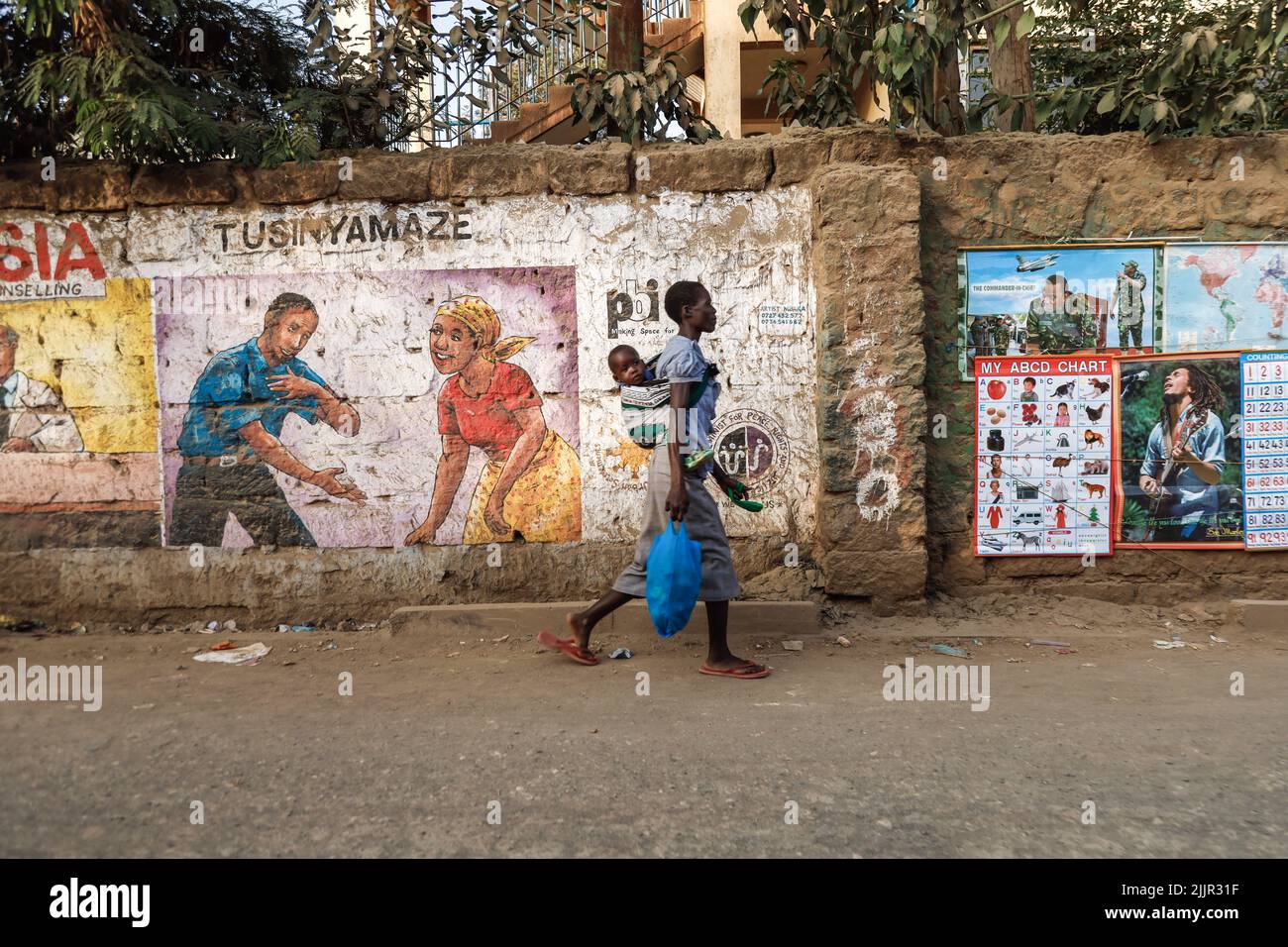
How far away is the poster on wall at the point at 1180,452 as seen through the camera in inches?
217

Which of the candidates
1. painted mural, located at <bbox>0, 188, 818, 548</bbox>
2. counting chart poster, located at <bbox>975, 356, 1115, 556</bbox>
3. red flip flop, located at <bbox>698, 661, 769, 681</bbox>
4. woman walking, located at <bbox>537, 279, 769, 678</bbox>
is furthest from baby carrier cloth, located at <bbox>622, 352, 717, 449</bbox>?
counting chart poster, located at <bbox>975, 356, 1115, 556</bbox>

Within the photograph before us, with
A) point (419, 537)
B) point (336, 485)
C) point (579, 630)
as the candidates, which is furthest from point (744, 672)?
point (336, 485)

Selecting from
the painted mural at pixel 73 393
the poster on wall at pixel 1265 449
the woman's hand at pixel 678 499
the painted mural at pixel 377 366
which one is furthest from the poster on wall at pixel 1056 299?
the painted mural at pixel 73 393

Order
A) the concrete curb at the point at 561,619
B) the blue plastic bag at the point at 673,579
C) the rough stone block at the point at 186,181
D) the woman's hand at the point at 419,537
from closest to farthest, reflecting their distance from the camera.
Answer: the blue plastic bag at the point at 673,579 < the concrete curb at the point at 561,619 < the rough stone block at the point at 186,181 < the woman's hand at the point at 419,537

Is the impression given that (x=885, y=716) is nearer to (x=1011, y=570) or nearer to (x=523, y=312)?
(x=1011, y=570)

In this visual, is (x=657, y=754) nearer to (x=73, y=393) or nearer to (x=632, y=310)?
(x=632, y=310)

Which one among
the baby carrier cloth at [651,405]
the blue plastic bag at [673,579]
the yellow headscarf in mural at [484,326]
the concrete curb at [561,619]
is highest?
the yellow headscarf in mural at [484,326]

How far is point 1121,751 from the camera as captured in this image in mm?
3475

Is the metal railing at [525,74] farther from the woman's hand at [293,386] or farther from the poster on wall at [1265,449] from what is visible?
the poster on wall at [1265,449]

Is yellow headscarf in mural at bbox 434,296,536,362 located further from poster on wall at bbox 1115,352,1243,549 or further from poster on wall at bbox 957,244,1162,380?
poster on wall at bbox 1115,352,1243,549

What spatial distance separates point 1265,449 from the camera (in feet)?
18.1

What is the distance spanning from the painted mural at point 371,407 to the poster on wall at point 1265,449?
3891 mm

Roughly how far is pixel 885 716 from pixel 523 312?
3.05 meters

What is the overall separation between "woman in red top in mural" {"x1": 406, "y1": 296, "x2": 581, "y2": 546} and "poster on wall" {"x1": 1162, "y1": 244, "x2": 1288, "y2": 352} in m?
3.63
